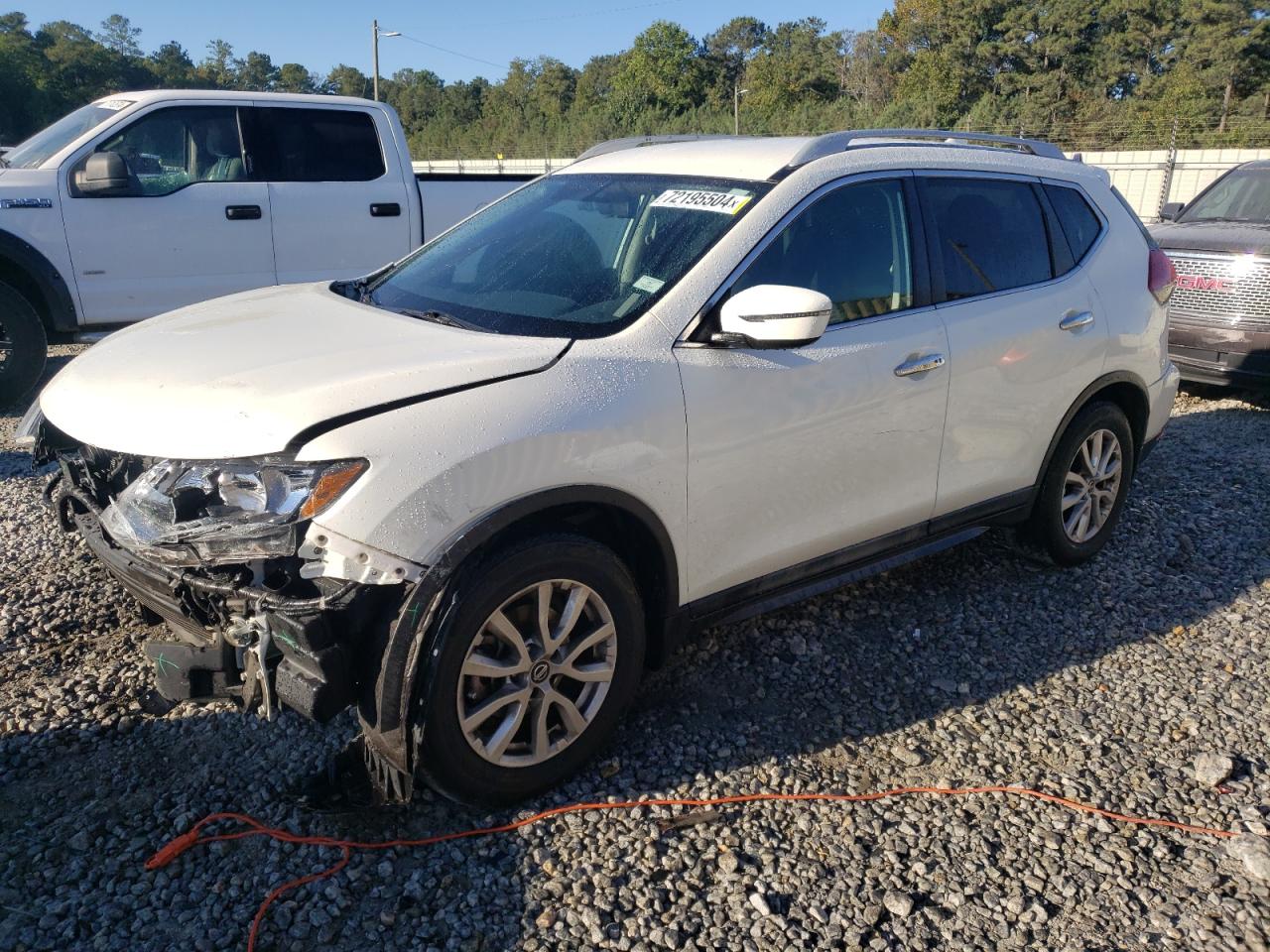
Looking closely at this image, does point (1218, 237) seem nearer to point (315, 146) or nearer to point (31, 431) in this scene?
point (315, 146)

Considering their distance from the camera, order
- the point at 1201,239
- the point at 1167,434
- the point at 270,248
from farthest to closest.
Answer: the point at 1201,239 → the point at 270,248 → the point at 1167,434

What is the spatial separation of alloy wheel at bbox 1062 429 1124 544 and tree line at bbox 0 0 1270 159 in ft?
69.3

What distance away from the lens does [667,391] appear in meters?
2.98

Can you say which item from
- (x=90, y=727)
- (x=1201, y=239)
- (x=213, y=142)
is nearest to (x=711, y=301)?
(x=90, y=727)

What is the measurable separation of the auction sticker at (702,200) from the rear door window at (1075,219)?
180 cm

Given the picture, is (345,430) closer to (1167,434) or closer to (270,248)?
(270,248)

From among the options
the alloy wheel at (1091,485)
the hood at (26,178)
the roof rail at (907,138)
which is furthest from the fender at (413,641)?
the hood at (26,178)

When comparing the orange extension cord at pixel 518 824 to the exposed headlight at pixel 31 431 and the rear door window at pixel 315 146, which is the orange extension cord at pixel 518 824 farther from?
the rear door window at pixel 315 146

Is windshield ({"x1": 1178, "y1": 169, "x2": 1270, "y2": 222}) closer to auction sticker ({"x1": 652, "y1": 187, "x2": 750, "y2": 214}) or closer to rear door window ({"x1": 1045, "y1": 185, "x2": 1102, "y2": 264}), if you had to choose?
rear door window ({"x1": 1045, "y1": 185, "x2": 1102, "y2": 264})

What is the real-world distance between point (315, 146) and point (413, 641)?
6299 mm

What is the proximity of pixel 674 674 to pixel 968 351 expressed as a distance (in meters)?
1.65

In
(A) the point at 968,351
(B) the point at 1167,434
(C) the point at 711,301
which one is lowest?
(B) the point at 1167,434

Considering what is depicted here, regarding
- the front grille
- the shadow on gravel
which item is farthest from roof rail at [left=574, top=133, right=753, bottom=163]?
the front grille

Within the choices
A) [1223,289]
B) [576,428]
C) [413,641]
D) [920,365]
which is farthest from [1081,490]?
[1223,289]
